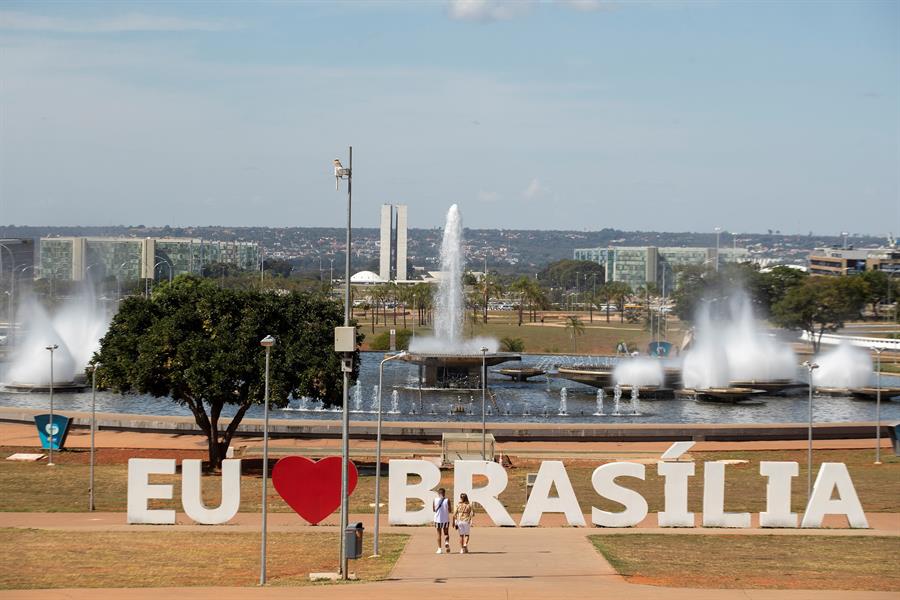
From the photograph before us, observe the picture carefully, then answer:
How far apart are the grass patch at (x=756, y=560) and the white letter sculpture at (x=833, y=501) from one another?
1.11 m

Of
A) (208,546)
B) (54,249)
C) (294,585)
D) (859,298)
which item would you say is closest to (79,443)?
(208,546)

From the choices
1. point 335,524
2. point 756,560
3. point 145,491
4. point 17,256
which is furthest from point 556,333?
point 756,560

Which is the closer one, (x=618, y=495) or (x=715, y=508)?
(x=618, y=495)

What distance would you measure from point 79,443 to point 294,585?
29.6 m

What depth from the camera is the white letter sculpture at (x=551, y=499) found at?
3328 centimetres

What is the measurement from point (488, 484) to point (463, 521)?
415cm

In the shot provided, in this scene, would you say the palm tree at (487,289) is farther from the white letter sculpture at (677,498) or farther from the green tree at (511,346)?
the white letter sculpture at (677,498)

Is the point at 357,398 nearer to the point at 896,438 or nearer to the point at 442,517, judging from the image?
the point at 896,438

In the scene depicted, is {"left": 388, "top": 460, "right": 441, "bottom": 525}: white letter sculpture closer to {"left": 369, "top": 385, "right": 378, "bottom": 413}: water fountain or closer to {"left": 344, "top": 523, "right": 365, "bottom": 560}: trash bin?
{"left": 344, "top": 523, "right": 365, "bottom": 560}: trash bin

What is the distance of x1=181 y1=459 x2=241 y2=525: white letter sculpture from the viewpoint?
3303cm

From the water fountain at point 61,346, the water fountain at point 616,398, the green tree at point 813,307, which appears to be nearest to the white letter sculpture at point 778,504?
the water fountain at point 616,398

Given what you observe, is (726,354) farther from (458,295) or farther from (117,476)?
(117,476)

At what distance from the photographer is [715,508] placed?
34.3m

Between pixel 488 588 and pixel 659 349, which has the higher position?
pixel 488 588
